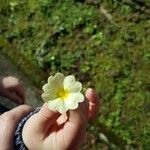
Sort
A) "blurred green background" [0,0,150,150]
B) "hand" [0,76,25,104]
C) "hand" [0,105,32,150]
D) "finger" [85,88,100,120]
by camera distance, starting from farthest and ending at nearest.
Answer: "blurred green background" [0,0,150,150]
"hand" [0,76,25,104]
"hand" [0,105,32,150]
"finger" [85,88,100,120]

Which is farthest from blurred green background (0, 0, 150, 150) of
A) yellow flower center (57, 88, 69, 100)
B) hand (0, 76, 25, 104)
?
yellow flower center (57, 88, 69, 100)

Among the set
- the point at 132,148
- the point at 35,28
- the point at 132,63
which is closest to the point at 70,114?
the point at 132,148

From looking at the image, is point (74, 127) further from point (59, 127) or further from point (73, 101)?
point (73, 101)

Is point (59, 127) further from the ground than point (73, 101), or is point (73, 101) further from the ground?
point (73, 101)

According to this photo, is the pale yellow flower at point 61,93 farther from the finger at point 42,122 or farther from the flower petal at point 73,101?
the finger at point 42,122

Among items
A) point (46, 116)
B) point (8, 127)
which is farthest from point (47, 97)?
point (8, 127)

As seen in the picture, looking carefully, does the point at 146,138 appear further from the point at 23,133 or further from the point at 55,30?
the point at 23,133

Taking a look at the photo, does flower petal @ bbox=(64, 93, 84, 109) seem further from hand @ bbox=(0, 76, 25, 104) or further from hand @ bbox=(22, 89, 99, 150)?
hand @ bbox=(0, 76, 25, 104)
